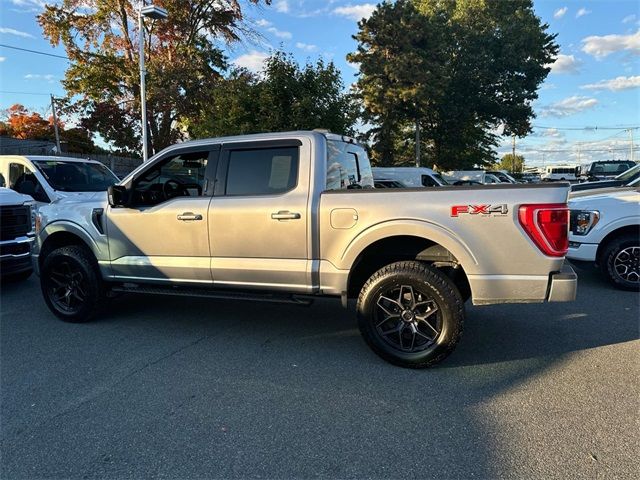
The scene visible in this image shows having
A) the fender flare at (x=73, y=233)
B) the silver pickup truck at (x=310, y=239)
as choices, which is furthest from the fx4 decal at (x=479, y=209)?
Result: the fender flare at (x=73, y=233)

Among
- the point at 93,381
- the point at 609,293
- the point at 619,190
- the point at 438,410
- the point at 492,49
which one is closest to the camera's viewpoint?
the point at 438,410

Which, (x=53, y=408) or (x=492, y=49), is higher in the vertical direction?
(x=492, y=49)

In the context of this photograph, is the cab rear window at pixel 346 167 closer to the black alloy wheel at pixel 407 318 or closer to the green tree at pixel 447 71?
the black alloy wheel at pixel 407 318

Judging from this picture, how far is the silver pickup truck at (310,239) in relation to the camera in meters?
3.62

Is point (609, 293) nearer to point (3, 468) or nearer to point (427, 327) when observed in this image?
point (427, 327)

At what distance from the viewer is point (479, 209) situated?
3.62 m

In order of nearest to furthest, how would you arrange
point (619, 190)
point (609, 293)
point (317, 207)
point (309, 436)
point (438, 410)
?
point (309, 436), point (438, 410), point (317, 207), point (609, 293), point (619, 190)

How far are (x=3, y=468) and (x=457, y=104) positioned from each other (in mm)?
35774

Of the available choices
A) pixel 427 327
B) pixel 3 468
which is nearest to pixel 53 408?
pixel 3 468

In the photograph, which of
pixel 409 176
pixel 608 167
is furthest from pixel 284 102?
pixel 608 167

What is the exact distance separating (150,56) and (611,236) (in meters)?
25.0

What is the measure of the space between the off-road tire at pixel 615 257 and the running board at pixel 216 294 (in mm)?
4659

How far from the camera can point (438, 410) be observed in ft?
10.5

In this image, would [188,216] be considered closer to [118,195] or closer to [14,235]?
[118,195]
